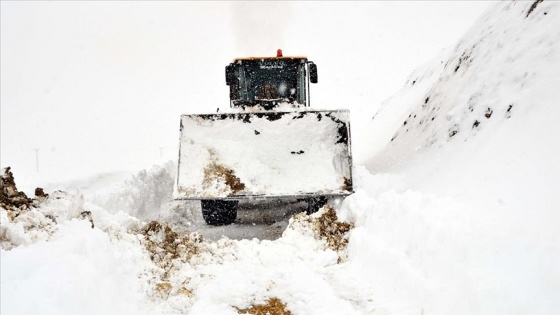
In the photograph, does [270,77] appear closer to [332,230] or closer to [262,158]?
[262,158]

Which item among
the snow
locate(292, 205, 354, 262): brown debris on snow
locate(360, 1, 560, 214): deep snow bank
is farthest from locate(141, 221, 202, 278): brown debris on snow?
locate(360, 1, 560, 214): deep snow bank

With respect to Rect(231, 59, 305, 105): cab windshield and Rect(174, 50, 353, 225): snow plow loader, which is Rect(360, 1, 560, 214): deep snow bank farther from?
Rect(231, 59, 305, 105): cab windshield

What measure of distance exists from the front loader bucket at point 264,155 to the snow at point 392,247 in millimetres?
645

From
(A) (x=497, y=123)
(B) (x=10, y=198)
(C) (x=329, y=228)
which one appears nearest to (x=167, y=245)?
(B) (x=10, y=198)

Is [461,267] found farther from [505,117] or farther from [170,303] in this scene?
[505,117]

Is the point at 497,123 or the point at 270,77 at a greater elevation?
the point at 270,77

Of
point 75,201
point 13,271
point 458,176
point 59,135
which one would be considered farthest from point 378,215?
point 59,135

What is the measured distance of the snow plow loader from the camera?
20.6 feet

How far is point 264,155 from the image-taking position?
654 cm

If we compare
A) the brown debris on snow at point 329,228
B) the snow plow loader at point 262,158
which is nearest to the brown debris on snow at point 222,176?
the snow plow loader at point 262,158

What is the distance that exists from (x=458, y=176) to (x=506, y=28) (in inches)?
148

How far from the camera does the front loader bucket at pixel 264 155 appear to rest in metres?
6.27

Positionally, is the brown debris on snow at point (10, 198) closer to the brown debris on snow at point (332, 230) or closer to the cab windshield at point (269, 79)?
the brown debris on snow at point (332, 230)

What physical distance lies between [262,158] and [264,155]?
55mm
